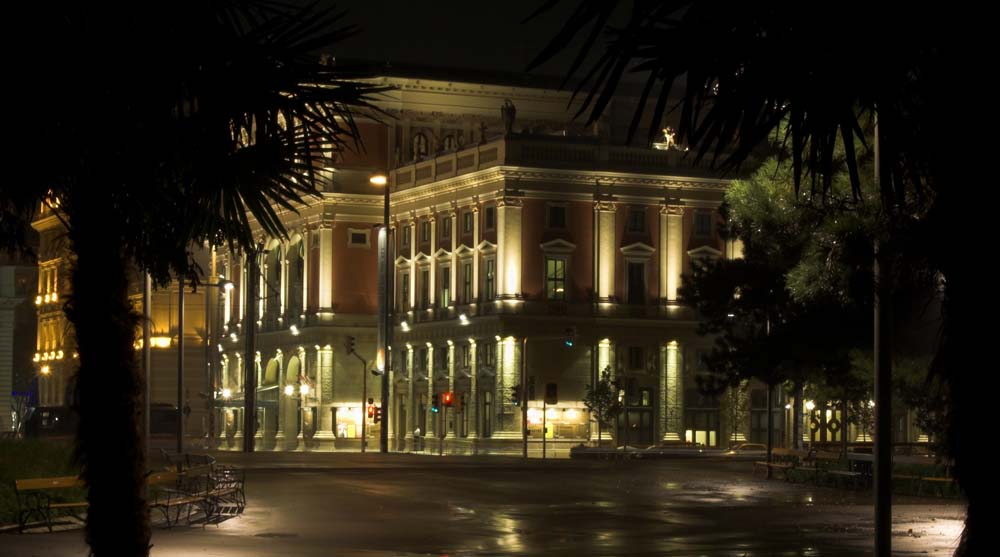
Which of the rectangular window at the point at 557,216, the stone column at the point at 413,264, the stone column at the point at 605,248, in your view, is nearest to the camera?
the rectangular window at the point at 557,216

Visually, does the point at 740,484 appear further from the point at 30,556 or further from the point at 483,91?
the point at 483,91

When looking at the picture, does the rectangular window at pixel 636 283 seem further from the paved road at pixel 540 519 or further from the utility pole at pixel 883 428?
the utility pole at pixel 883 428

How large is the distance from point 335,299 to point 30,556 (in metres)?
84.6

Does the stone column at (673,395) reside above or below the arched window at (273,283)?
below

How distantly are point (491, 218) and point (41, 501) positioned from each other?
6791 centimetres

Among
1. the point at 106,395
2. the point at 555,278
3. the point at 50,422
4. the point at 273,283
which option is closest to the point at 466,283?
the point at 555,278

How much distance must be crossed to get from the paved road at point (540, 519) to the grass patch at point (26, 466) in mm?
3110

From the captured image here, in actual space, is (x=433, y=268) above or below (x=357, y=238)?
below

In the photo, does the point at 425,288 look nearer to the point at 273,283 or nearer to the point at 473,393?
the point at 473,393

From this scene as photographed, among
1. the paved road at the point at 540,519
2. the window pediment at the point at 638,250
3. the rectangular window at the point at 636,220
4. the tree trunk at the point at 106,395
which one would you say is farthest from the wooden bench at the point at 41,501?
the rectangular window at the point at 636,220

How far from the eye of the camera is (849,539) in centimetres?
3073

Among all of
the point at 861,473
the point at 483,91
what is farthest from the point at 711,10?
the point at 483,91

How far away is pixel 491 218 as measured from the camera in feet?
324

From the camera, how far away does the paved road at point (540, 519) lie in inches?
1087
